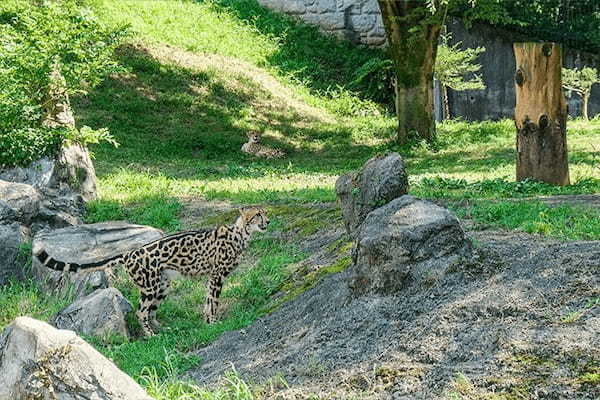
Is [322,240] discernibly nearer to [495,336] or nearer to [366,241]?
[366,241]

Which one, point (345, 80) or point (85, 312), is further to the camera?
point (345, 80)

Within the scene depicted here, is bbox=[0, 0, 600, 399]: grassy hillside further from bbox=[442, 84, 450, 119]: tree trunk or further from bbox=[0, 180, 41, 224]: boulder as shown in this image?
bbox=[442, 84, 450, 119]: tree trunk

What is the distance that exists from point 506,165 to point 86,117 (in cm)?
953

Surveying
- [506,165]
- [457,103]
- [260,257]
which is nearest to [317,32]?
[457,103]

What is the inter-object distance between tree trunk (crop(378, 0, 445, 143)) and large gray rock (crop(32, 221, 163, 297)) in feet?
32.2

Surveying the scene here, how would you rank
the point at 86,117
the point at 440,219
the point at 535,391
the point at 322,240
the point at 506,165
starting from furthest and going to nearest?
the point at 86,117
the point at 506,165
the point at 322,240
the point at 440,219
the point at 535,391

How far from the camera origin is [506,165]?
57.2ft

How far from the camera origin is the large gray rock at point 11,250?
12.4 metres

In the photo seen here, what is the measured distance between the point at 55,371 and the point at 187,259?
517cm

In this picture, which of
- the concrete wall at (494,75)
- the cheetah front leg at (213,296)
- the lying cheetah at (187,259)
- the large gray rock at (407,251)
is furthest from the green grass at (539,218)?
the concrete wall at (494,75)

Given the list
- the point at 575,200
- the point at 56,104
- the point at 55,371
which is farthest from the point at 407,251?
the point at 56,104

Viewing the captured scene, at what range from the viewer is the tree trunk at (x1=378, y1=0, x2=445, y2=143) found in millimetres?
20906

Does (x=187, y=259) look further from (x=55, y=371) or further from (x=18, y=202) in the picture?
(x=55, y=371)

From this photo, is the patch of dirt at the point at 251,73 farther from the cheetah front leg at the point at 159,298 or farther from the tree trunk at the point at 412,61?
the cheetah front leg at the point at 159,298
